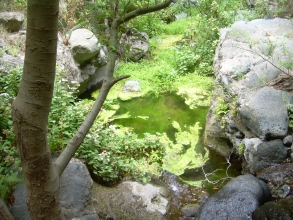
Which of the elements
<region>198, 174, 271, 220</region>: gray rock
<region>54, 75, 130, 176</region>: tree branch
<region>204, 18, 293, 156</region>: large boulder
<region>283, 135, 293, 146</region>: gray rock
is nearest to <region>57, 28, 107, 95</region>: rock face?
<region>204, 18, 293, 156</region>: large boulder

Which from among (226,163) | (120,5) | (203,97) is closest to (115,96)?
(203,97)

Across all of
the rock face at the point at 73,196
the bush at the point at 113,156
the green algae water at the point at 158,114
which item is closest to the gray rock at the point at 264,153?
the bush at the point at 113,156

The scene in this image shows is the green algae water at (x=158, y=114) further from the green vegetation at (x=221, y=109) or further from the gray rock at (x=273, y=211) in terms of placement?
the gray rock at (x=273, y=211)

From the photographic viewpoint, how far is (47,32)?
1.21 meters

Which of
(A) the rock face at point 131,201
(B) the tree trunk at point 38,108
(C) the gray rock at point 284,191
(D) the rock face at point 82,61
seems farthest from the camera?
(D) the rock face at point 82,61

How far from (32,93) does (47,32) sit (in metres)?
0.30

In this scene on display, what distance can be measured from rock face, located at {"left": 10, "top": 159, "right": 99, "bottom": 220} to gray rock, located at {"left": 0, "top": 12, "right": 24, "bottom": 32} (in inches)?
200

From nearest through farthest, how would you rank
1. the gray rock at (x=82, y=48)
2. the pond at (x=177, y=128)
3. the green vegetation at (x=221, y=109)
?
the pond at (x=177, y=128), the green vegetation at (x=221, y=109), the gray rock at (x=82, y=48)

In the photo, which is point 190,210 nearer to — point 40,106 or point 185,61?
point 40,106

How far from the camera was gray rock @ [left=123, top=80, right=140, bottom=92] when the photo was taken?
786 centimetres

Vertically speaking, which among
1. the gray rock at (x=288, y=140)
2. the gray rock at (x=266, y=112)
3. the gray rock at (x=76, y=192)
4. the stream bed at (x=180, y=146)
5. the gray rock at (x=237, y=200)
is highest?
the gray rock at (x=266, y=112)

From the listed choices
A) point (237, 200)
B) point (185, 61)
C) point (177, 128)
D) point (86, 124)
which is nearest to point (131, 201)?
point (237, 200)

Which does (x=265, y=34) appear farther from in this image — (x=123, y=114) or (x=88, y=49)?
(x=88, y=49)

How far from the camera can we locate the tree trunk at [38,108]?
1184 mm
